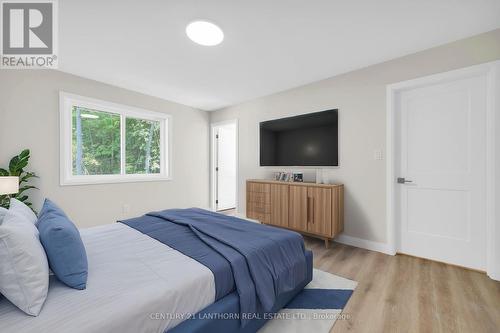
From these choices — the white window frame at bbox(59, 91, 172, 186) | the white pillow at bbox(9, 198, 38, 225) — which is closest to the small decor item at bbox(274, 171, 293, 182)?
the white window frame at bbox(59, 91, 172, 186)

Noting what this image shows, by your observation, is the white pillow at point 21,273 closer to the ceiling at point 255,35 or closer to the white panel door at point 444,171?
the ceiling at point 255,35

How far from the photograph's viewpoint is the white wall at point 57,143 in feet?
8.77

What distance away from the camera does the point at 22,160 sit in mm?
2607

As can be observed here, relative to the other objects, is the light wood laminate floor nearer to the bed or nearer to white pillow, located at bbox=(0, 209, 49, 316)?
the bed

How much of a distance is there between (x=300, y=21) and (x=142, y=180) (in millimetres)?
3439

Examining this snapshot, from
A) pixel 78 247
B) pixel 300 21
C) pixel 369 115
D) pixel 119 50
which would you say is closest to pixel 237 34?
pixel 300 21

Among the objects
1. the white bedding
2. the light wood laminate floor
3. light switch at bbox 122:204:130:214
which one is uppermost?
the white bedding

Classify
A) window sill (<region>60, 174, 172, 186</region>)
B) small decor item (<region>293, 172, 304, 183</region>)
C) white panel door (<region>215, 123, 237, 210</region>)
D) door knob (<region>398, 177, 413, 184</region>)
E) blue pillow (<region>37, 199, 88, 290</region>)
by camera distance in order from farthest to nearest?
white panel door (<region>215, 123, 237, 210</region>), small decor item (<region>293, 172, 304, 183</region>), window sill (<region>60, 174, 172, 186</region>), door knob (<region>398, 177, 413, 184</region>), blue pillow (<region>37, 199, 88, 290</region>)

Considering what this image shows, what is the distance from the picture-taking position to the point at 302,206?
307cm

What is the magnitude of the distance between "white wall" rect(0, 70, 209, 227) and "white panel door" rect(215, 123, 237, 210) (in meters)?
0.72

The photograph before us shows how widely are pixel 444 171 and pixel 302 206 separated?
5.38 ft

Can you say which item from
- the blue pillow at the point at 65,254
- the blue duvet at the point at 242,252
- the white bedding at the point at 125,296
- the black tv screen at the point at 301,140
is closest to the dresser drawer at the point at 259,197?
the black tv screen at the point at 301,140

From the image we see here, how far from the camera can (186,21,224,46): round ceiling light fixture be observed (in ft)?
6.58

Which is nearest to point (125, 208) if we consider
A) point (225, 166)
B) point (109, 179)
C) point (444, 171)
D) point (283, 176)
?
point (109, 179)
